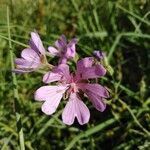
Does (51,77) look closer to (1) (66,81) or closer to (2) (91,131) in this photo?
(1) (66,81)

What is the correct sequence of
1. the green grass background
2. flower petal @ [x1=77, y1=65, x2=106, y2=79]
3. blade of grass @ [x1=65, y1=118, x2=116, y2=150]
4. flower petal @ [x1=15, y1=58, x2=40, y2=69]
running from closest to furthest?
1. flower petal @ [x1=77, y1=65, x2=106, y2=79]
2. flower petal @ [x1=15, y1=58, x2=40, y2=69]
3. blade of grass @ [x1=65, y1=118, x2=116, y2=150]
4. the green grass background

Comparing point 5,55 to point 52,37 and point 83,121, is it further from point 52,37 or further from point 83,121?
point 83,121

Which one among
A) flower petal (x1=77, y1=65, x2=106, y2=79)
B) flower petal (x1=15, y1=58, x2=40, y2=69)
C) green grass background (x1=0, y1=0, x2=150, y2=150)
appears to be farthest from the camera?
green grass background (x1=0, y1=0, x2=150, y2=150)

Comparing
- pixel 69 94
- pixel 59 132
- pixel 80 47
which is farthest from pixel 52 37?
pixel 69 94

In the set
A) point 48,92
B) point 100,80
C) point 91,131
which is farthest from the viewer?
point 100,80

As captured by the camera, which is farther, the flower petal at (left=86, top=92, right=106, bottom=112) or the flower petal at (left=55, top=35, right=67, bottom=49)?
the flower petal at (left=55, top=35, right=67, bottom=49)

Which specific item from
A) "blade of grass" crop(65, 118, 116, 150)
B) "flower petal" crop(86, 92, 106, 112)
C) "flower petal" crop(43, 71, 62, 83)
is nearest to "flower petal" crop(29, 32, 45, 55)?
"flower petal" crop(43, 71, 62, 83)

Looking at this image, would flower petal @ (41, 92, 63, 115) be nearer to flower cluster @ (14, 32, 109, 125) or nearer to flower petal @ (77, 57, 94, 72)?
flower cluster @ (14, 32, 109, 125)

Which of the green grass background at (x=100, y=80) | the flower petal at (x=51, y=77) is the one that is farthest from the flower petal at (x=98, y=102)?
the green grass background at (x=100, y=80)

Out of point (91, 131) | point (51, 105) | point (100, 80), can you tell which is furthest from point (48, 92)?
point (100, 80)
